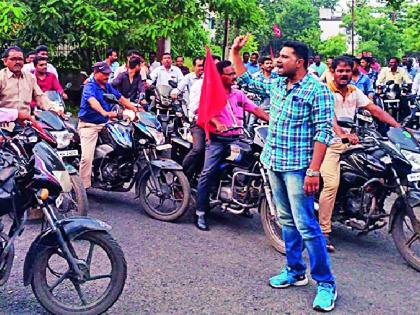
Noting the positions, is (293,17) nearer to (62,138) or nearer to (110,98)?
(110,98)

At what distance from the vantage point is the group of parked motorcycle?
379 centimetres

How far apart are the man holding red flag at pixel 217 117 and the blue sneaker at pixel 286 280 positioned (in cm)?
154

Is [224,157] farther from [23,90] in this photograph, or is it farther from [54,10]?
[54,10]

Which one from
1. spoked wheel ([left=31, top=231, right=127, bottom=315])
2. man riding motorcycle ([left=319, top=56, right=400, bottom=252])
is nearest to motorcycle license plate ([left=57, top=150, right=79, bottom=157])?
spoked wheel ([left=31, top=231, right=127, bottom=315])

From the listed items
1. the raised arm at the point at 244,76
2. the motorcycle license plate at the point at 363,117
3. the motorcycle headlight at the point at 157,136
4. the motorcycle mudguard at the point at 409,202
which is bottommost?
the motorcycle mudguard at the point at 409,202

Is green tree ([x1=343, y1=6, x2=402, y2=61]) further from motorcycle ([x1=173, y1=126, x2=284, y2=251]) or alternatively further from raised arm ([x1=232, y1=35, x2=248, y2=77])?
A: raised arm ([x1=232, y1=35, x2=248, y2=77])

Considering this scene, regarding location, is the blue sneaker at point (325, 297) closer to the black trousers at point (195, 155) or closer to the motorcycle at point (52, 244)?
the motorcycle at point (52, 244)

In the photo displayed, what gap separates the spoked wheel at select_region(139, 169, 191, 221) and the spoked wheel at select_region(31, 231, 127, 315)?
2246 mm

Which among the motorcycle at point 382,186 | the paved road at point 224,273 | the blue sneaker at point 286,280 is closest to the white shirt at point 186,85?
the paved road at point 224,273

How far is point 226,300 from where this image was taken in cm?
434

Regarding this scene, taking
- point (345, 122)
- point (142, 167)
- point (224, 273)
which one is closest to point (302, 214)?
point (224, 273)

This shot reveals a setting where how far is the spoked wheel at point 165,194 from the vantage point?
6168 mm

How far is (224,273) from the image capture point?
488 cm

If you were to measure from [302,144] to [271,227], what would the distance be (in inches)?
60.0
